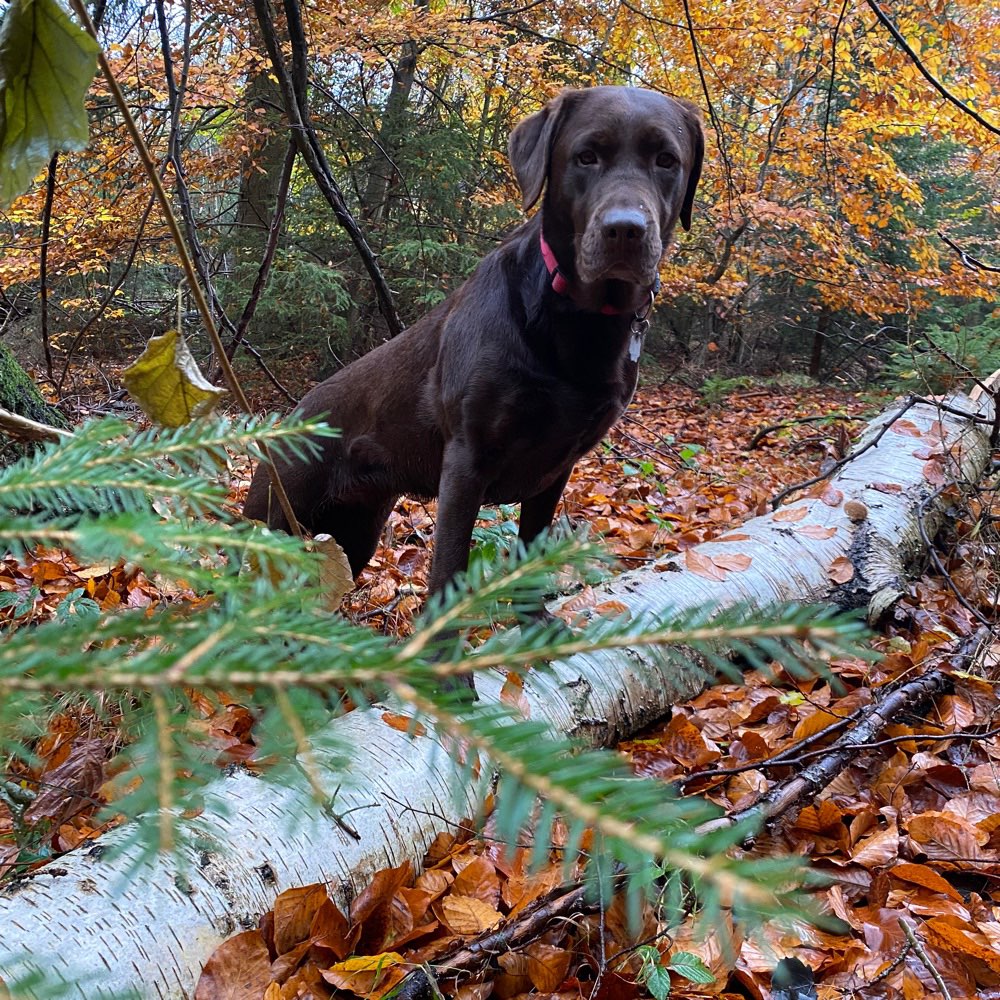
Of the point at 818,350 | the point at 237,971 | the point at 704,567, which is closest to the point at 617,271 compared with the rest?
the point at 704,567

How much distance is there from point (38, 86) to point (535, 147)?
2.10 m

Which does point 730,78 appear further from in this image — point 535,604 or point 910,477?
point 535,604

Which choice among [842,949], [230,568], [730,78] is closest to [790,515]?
[842,949]

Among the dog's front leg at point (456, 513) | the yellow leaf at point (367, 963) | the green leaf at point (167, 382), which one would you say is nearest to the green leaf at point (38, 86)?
the green leaf at point (167, 382)

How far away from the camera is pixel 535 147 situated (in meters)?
2.82

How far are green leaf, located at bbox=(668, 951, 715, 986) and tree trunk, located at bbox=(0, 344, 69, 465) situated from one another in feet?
9.37

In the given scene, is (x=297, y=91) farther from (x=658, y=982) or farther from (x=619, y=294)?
(x=658, y=982)

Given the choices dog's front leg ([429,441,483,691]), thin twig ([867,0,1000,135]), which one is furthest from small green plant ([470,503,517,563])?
thin twig ([867,0,1000,135])

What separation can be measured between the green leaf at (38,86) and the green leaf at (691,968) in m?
1.65

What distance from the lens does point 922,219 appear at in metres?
13.7

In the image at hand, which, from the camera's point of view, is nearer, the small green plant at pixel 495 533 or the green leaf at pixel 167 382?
the green leaf at pixel 167 382

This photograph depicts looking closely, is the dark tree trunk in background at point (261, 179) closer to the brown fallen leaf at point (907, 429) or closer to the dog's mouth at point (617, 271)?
the brown fallen leaf at point (907, 429)

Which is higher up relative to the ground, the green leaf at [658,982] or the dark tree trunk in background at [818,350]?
the dark tree trunk in background at [818,350]

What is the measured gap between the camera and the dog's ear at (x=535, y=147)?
2.77 metres
